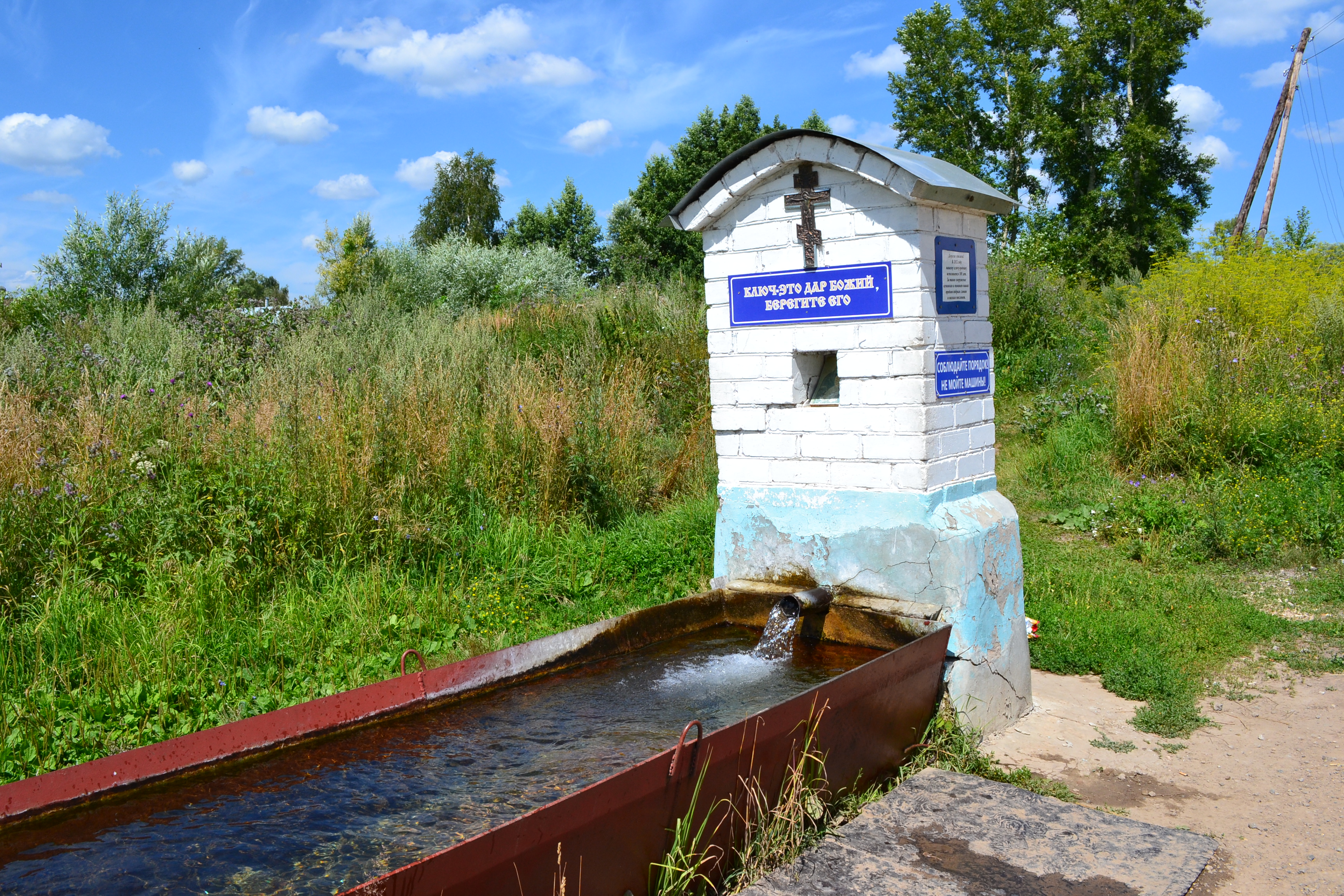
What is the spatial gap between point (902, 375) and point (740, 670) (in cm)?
163

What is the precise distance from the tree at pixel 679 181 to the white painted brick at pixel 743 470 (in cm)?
2535

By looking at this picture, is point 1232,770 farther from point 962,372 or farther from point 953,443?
point 962,372

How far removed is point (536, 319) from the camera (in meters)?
11.6

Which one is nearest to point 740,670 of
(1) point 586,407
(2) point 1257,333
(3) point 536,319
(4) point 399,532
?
(4) point 399,532

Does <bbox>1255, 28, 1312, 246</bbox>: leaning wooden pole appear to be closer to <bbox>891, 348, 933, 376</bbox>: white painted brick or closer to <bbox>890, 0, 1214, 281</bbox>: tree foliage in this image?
<bbox>890, 0, 1214, 281</bbox>: tree foliage

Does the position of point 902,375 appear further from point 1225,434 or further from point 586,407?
point 1225,434

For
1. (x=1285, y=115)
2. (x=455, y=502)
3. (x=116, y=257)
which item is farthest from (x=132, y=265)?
(x=1285, y=115)

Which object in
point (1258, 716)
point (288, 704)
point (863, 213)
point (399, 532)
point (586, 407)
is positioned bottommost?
point (1258, 716)

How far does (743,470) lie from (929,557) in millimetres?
1142

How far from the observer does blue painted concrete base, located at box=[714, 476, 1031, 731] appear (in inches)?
173

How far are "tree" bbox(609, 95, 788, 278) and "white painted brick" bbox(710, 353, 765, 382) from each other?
82.9ft

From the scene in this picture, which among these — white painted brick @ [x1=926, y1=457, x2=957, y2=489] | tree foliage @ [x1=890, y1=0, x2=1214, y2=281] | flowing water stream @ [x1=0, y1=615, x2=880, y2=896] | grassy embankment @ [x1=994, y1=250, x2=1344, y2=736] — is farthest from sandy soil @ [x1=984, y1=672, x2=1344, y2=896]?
tree foliage @ [x1=890, y1=0, x2=1214, y2=281]

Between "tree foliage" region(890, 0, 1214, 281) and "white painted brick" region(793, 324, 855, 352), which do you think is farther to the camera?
"tree foliage" region(890, 0, 1214, 281)

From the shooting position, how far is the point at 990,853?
340 centimetres
